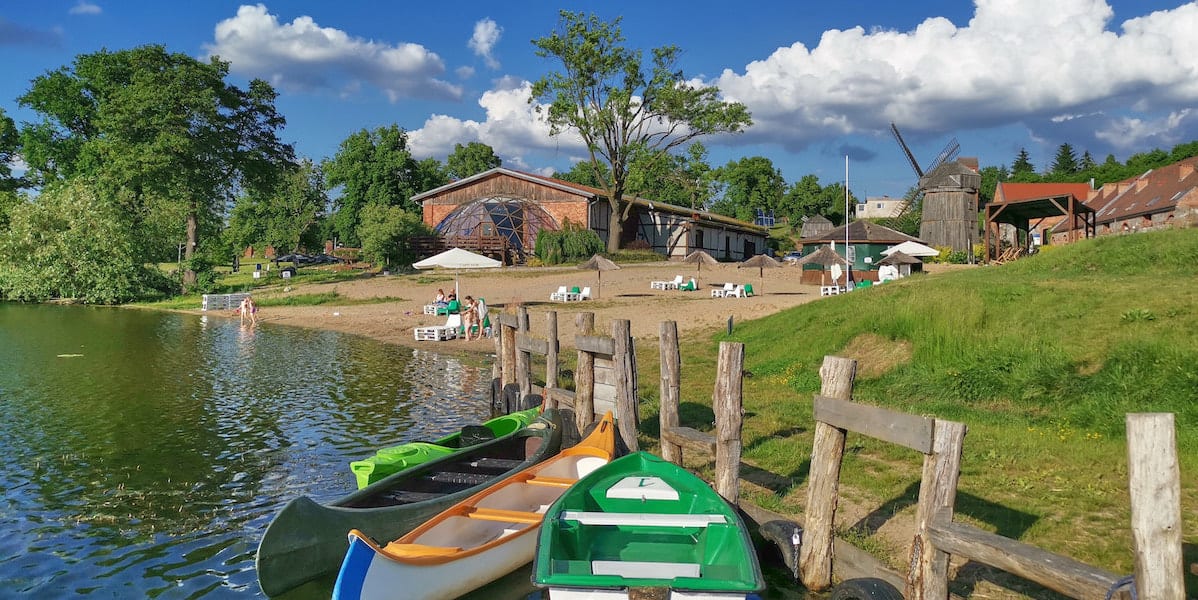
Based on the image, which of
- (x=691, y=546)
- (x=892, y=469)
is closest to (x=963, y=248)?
(x=892, y=469)

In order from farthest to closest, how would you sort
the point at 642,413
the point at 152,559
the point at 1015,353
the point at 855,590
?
the point at 642,413 → the point at 1015,353 → the point at 152,559 → the point at 855,590

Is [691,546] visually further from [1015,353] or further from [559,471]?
[1015,353]

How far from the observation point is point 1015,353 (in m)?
12.0

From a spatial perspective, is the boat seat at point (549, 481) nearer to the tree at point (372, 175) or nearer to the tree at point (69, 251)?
the tree at point (69, 251)

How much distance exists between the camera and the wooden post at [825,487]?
6.59m

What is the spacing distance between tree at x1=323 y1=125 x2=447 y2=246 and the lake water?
4616 centimetres

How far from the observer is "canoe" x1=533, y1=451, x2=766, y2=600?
17.5 ft

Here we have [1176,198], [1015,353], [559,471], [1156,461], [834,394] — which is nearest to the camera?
[1156,461]

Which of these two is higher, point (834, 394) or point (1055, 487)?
point (834, 394)

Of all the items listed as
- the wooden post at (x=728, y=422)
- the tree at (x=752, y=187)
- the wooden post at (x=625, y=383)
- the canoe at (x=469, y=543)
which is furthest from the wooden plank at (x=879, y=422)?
the tree at (x=752, y=187)

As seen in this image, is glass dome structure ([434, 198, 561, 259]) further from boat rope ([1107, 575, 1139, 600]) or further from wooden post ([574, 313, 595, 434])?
boat rope ([1107, 575, 1139, 600])

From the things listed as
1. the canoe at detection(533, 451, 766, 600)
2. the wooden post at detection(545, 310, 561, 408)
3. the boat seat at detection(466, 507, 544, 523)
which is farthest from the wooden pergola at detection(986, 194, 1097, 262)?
the boat seat at detection(466, 507, 544, 523)

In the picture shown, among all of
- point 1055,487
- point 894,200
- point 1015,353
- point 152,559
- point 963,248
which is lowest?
point 152,559

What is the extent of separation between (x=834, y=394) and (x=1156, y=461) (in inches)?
109
